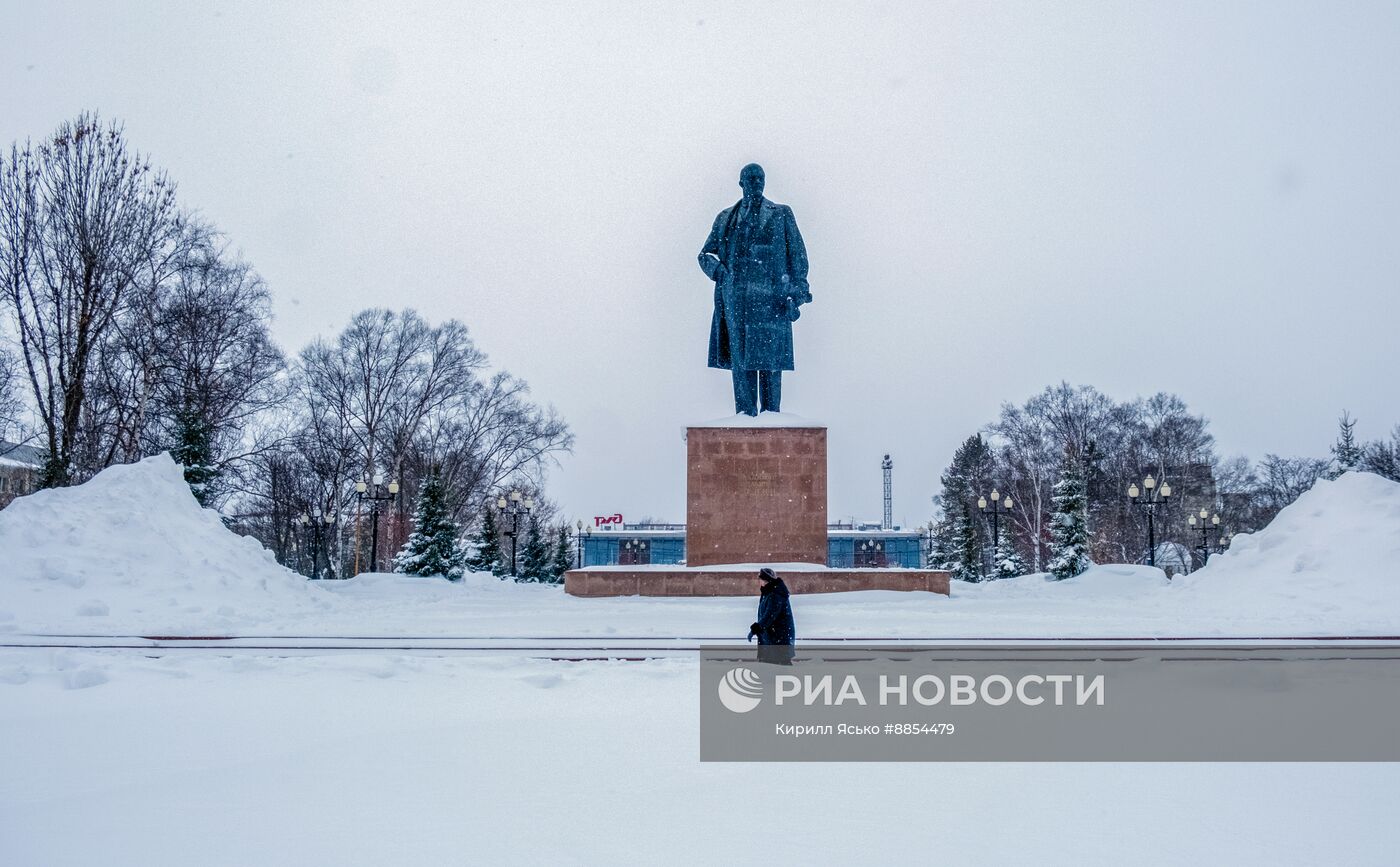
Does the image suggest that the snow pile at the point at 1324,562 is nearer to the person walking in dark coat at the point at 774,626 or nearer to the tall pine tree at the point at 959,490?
the person walking in dark coat at the point at 774,626

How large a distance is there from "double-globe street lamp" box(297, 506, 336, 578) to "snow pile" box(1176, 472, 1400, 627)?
23212 millimetres

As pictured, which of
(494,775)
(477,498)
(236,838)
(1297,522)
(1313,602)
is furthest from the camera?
(477,498)

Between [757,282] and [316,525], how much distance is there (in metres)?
19.5

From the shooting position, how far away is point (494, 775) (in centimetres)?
398

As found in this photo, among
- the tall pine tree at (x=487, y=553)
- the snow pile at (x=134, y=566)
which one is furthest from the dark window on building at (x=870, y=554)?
the snow pile at (x=134, y=566)

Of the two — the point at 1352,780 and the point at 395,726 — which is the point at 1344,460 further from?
the point at 395,726

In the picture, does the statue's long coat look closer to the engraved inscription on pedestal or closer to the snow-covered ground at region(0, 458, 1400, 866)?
the engraved inscription on pedestal

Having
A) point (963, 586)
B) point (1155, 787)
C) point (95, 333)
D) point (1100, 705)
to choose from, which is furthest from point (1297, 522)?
point (95, 333)

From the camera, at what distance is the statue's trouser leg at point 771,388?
1402 cm

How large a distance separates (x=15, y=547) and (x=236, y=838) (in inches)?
392

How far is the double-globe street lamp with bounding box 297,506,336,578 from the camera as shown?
27663 millimetres

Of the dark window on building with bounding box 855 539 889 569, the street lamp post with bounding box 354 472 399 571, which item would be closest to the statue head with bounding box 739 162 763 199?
the street lamp post with bounding box 354 472 399 571

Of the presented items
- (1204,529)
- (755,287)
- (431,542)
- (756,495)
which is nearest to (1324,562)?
(756,495)

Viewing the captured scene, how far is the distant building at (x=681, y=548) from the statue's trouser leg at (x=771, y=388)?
33384mm
